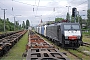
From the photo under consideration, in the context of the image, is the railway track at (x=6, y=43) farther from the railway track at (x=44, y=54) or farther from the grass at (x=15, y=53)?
the railway track at (x=44, y=54)

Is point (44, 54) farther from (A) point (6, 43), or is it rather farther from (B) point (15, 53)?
(B) point (15, 53)

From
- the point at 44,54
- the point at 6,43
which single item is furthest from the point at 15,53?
the point at 44,54

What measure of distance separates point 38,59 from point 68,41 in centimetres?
1243

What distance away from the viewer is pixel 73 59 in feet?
43.0

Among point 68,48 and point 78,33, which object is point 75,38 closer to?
point 78,33

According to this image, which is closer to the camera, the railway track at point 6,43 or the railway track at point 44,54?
the railway track at point 44,54

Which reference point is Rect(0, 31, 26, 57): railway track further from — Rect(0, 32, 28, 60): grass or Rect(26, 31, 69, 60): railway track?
Rect(26, 31, 69, 60): railway track

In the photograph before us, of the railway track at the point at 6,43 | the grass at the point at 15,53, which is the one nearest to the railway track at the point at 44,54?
the grass at the point at 15,53

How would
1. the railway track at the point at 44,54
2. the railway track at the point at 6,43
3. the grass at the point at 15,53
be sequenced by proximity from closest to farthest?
the railway track at the point at 44,54, the grass at the point at 15,53, the railway track at the point at 6,43

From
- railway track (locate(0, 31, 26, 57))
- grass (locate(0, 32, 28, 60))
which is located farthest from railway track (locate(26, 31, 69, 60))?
railway track (locate(0, 31, 26, 57))

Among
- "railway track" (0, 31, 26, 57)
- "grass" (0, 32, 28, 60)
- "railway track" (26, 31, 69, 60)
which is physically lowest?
"grass" (0, 32, 28, 60)

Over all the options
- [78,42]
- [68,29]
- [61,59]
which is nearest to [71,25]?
[68,29]

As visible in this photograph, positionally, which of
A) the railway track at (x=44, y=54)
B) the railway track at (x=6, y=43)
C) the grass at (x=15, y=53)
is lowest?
the grass at (x=15, y=53)

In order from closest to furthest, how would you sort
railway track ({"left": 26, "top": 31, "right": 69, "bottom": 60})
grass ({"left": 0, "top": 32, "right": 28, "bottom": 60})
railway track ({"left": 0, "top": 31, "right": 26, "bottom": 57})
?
railway track ({"left": 26, "top": 31, "right": 69, "bottom": 60}), grass ({"left": 0, "top": 32, "right": 28, "bottom": 60}), railway track ({"left": 0, "top": 31, "right": 26, "bottom": 57})
